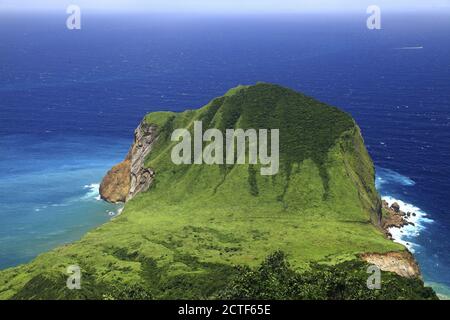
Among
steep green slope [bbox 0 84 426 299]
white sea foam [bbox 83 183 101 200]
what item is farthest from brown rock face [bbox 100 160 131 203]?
steep green slope [bbox 0 84 426 299]

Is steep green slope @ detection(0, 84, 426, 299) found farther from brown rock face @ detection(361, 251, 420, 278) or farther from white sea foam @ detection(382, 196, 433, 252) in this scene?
white sea foam @ detection(382, 196, 433, 252)

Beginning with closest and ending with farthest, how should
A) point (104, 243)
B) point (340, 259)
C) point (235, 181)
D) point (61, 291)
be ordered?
1. point (61, 291)
2. point (340, 259)
3. point (104, 243)
4. point (235, 181)

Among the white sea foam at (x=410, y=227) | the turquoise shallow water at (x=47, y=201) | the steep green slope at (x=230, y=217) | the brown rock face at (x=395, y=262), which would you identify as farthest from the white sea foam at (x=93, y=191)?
the brown rock face at (x=395, y=262)

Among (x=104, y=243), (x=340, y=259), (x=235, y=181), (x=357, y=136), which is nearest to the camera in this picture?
(x=340, y=259)

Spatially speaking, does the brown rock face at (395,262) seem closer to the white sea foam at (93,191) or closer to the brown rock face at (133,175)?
the brown rock face at (133,175)
